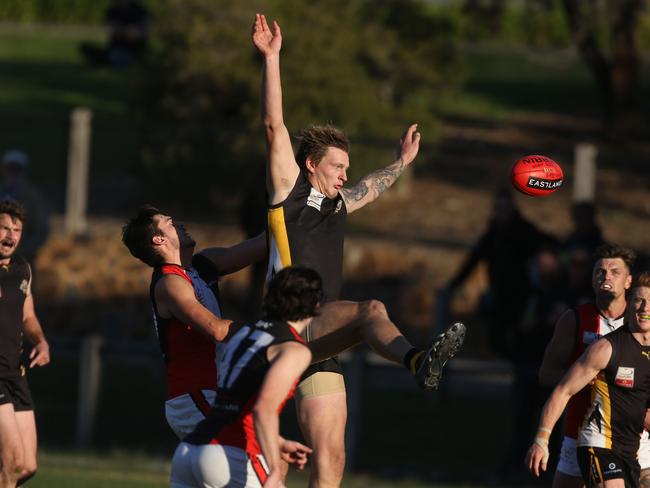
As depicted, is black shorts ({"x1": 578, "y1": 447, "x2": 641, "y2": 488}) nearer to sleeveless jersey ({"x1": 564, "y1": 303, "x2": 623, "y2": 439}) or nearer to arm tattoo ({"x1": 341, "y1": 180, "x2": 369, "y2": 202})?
sleeveless jersey ({"x1": 564, "y1": 303, "x2": 623, "y2": 439})

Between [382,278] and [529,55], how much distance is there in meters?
23.7

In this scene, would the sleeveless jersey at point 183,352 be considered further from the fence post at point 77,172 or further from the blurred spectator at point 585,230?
the fence post at point 77,172

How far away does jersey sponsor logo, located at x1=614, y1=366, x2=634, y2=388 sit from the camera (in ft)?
26.3

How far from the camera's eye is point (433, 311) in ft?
58.4

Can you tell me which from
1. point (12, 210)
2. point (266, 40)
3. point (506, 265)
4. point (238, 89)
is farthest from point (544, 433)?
point (238, 89)

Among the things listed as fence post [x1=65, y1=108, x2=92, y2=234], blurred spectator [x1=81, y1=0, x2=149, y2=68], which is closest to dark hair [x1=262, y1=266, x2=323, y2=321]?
fence post [x1=65, y1=108, x2=92, y2=234]

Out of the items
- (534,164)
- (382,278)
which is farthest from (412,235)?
(534,164)

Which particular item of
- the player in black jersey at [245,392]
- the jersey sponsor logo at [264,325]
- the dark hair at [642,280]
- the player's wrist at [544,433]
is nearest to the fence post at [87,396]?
the player's wrist at [544,433]

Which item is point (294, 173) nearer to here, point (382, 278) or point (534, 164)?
point (534, 164)

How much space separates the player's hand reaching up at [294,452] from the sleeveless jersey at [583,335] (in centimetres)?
196

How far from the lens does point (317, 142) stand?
26.5 ft

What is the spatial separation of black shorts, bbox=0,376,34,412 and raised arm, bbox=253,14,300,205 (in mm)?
2301

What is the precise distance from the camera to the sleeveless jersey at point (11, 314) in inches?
356

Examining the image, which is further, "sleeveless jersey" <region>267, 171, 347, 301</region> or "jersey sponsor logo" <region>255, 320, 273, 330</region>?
"sleeveless jersey" <region>267, 171, 347, 301</region>
